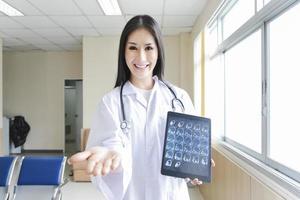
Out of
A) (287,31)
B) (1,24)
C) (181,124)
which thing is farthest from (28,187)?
(1,24)

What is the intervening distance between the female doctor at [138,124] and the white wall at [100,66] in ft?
16.4

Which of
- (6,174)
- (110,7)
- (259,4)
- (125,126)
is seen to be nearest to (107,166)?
(125,126)

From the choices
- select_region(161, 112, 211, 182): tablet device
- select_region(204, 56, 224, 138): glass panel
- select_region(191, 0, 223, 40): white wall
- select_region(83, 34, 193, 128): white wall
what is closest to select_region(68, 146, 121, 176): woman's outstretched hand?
select_region(161, 112, 211, 182): tablet device

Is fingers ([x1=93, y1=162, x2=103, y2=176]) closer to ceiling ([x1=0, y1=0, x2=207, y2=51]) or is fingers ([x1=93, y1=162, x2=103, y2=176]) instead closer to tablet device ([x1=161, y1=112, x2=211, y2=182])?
tablet device ([x1=161, y1=112, x2=211, y2=182])

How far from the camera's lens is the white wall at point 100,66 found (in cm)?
615

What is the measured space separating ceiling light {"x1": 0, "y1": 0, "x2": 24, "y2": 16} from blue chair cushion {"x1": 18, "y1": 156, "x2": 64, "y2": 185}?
8.71 feet

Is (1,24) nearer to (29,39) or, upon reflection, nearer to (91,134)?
(29,39)

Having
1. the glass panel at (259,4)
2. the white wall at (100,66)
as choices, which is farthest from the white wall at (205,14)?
the white wall at (100,66)

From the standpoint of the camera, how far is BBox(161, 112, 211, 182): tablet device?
3.45 ft

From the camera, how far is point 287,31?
2.06 meters

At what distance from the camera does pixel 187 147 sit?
112 cm

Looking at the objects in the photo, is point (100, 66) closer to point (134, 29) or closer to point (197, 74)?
point (197, 74)

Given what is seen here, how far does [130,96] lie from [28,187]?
81.4 inches

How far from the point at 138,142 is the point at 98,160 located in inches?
11.5
